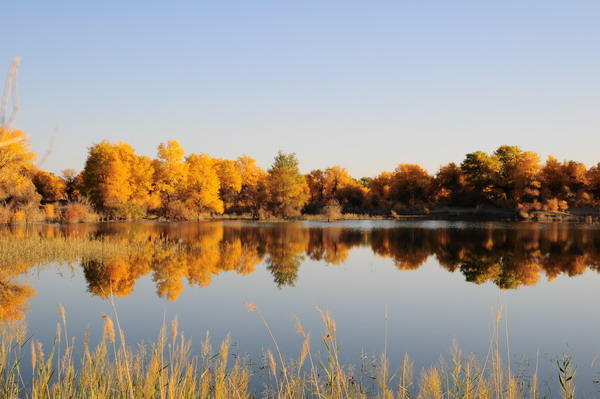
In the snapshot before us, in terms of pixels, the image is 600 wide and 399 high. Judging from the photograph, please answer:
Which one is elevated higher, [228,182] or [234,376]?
[228,182]

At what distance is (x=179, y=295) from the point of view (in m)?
16.1

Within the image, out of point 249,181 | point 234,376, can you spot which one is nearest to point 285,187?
point 249,181

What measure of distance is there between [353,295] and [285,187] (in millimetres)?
44378

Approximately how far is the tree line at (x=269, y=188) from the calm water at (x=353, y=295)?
1022 inches

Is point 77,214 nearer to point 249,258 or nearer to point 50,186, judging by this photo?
point 249,258

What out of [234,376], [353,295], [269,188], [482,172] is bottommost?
[353,295]

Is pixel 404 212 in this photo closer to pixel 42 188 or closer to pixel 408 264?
pixel 408 264

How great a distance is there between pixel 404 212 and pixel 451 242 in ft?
145

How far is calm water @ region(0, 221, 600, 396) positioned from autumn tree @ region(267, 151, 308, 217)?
1201 inches

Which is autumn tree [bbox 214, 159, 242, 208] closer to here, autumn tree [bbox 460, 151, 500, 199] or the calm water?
autumn tree [bbox 460, 151, 500, 199]

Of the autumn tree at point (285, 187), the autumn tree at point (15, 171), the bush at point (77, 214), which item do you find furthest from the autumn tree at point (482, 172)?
the autumn tree at point (15, 171)

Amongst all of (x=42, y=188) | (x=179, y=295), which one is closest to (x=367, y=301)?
(x=179, y=295)

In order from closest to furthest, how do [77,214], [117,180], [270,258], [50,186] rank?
1. [270,258]
2. [77,214]
3. [117,180]
4. [50,186]

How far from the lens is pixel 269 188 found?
61.4 meters
